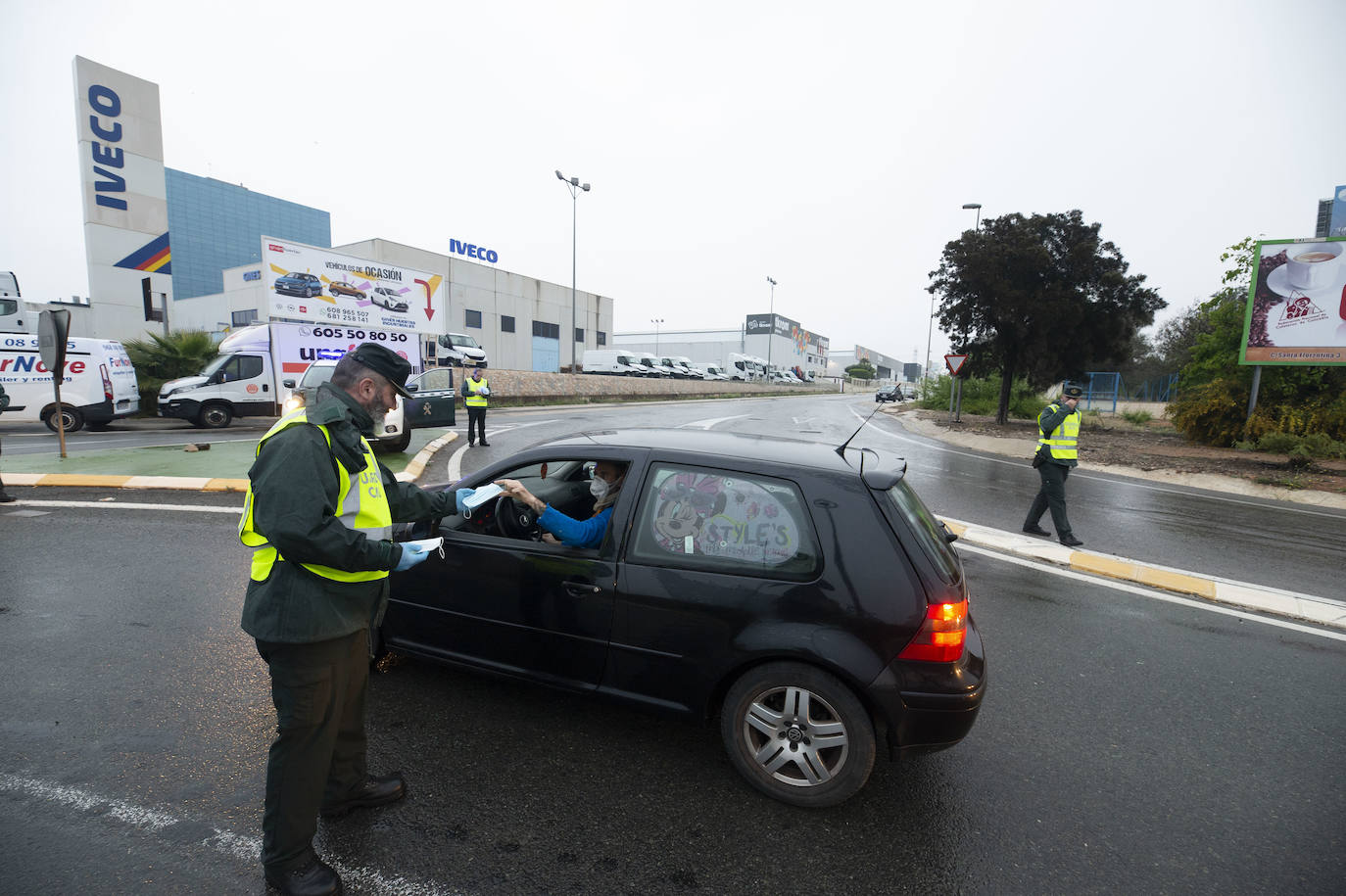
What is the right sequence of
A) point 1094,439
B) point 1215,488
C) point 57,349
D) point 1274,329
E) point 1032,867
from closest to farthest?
1. point 1032,867
2. point 57,349
3. point 1215,488
4. point 1274,329
5. point 1094,439

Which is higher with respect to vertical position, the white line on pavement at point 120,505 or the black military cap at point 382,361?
the black military cap at point 382,361

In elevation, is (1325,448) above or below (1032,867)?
above

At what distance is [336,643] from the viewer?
83.7 inches

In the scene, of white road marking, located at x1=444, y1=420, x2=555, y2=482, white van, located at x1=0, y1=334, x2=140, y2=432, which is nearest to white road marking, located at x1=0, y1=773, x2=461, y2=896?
white road marking, located at x1=444, y1=420, x2=555, y2=482

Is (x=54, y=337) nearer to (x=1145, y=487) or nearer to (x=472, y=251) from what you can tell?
(x=1145, y=487)

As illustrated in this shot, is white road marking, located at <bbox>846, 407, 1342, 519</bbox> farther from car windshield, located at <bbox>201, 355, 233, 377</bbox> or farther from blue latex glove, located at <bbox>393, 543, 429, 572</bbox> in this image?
car windshield, located at <bbox>201, 355, 233, 377</bbox>

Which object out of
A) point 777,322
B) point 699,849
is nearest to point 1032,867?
point 699,849

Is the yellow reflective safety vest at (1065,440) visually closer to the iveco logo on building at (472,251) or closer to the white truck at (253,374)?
the white truck at (253,374)

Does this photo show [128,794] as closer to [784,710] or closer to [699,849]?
[699,849]

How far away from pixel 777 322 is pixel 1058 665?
380 feet

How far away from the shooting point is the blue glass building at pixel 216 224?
289 ft

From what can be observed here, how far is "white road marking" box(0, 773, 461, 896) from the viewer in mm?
2102

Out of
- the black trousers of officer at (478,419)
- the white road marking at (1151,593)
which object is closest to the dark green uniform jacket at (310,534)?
the white road marking at (1151,593)

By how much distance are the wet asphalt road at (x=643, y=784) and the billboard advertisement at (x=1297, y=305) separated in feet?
Answer: 54.0
